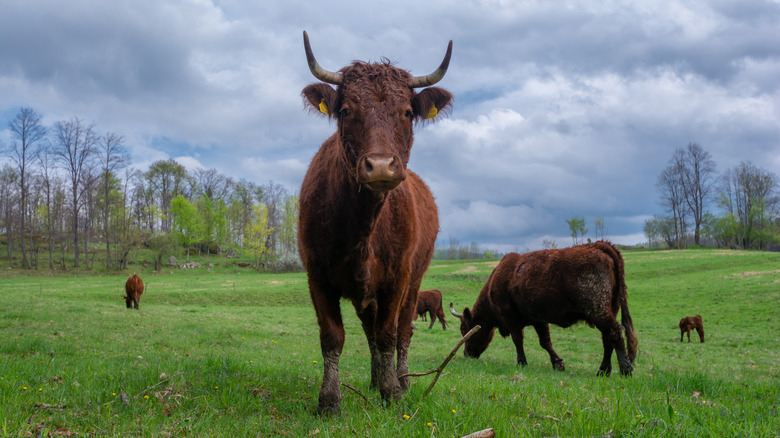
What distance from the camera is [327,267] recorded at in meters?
4.51

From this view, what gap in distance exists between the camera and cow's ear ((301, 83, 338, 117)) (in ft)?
14.7

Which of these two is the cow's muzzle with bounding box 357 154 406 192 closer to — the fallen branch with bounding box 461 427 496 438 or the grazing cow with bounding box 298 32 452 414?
the grazing cow with bounding box 298 32 452 414

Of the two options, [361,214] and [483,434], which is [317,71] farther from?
[483,434]

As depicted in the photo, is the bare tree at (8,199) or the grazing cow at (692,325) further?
the bare tree at (8,199)

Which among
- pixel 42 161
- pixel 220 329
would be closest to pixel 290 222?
pixel 42 161

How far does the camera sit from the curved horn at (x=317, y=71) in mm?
4328

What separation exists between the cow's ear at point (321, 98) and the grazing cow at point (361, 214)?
1 cm

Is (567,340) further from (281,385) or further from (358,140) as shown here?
(358,140)

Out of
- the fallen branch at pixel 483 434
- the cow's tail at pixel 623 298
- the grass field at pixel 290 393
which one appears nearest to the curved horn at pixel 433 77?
the grass field at pixel 290 393

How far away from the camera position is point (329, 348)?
4480mm

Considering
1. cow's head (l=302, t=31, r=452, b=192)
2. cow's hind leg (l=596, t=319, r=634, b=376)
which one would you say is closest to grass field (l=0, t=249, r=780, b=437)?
cow's hind leg (l=596, t=319, r=634, b=376)

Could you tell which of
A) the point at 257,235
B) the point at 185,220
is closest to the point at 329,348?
the point at 257,235

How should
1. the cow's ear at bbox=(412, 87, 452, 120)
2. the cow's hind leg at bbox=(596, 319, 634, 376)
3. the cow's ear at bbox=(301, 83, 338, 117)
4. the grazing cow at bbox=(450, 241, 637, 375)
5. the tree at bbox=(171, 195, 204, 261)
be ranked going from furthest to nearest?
the tree at bbox=(171, 195, 204, 261), the grazing cow at bbox=(450, 241, 637, 375), the cow's hind leg at bbox=(596, 319, 634, 376), the cow's ear at bbox=(412, 87, 452, 120), the cow's ear at bbox=(301, 83, 338, 117)

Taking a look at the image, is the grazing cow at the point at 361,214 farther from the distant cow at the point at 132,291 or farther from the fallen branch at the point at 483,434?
the distant cow at the point at 132,291
